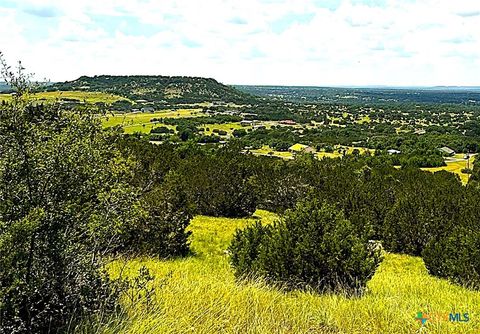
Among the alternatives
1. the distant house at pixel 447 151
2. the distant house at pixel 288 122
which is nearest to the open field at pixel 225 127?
the distant house at pixel 288 122

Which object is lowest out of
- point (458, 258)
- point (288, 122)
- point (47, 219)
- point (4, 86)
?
point (288, 122)

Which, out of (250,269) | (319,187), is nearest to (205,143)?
(319,187)

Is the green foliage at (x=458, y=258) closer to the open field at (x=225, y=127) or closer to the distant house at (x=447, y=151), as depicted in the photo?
the distant house at (x=447, y=151)

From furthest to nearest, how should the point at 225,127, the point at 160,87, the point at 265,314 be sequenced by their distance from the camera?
the point at 160,87
the point at 225,127
the point at 265,314

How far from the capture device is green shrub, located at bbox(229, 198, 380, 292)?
25.8 ft

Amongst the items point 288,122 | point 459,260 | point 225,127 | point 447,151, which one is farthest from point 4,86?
point 288,122

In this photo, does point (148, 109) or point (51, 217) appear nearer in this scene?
point (51, 217)

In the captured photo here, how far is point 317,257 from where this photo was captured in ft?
26.0

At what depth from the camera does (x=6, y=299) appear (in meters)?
3.67

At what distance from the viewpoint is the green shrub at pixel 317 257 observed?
7879 mm

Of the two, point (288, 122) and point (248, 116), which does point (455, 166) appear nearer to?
point (288, 122)

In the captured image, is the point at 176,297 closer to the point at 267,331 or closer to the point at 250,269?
the point at 267,331

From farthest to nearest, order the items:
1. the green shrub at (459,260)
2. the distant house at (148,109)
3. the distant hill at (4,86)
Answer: the distant house at (148,109) < the green shrub at (459,260) < the distant hill at (4,86)

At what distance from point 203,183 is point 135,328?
24.0m
